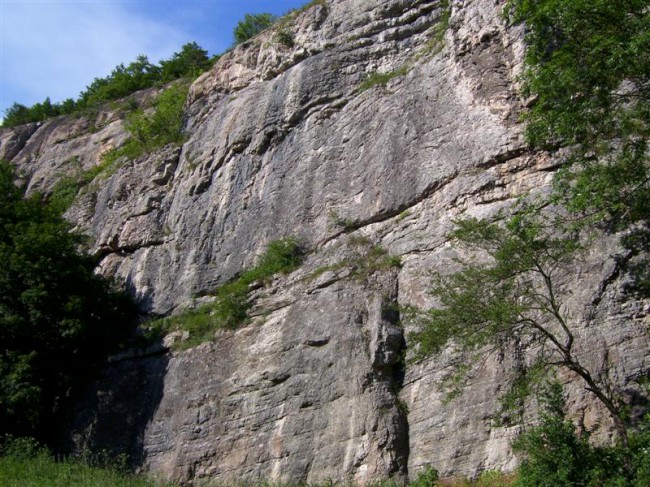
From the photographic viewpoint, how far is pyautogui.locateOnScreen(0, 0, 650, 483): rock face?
38.4 feet

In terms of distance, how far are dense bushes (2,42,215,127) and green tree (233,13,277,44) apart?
387 centimetres

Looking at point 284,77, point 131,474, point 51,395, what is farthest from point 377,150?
point 51,395

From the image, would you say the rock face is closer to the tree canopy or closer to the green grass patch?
the green grass patch

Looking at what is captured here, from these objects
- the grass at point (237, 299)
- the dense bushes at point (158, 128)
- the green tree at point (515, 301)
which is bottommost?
the green tree at point (515, 301)

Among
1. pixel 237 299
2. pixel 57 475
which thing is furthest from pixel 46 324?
pixel 237 299

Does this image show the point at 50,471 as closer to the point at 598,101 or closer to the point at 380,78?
the point at 380,78

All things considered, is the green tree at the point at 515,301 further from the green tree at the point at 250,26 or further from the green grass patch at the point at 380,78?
the green tree at the point at 250,26

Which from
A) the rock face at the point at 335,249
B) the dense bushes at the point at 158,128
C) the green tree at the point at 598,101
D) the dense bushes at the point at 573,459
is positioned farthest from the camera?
the dense bushes at the point at 158,128

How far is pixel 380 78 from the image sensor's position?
17.3 m

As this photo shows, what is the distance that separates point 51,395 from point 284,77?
9718mm

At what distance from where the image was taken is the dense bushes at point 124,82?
101ft

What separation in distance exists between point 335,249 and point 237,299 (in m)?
2.47

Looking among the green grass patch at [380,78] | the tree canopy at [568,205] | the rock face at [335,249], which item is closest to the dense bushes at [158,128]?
the rock face at [335,249]

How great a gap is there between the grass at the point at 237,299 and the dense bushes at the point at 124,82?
1365 centimetres
